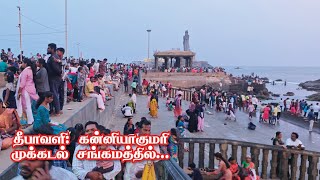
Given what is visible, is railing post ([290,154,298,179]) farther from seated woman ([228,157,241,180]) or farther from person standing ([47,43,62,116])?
person standing ([47,43,62,116])

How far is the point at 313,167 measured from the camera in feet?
32.6

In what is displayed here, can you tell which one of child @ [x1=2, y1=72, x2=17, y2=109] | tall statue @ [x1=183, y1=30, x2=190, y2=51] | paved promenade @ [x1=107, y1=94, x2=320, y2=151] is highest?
tall statue @ [x1=183, y1=30, x2=190, y2=51]

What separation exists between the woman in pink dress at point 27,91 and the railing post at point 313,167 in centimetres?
772

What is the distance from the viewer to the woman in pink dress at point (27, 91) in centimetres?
684

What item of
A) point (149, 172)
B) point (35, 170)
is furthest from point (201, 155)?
point (35, 170)

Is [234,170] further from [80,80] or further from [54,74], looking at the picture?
Result: [80,80]

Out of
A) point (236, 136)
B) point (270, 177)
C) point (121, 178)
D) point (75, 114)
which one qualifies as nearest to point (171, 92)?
point (236, 136)

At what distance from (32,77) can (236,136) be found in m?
10.0

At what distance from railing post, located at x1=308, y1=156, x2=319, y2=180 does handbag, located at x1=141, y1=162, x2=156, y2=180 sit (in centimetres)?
744

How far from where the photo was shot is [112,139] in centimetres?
412

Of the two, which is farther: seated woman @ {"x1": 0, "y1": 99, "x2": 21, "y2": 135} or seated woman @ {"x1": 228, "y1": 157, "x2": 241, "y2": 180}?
seated woman @ {"x1": 228, "y1": 157, "x2": 241, "y2": 180}

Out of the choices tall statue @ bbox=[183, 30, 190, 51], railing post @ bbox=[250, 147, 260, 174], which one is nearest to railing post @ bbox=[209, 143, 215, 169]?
railing post @ bbox=[250, 147, 260, 174]

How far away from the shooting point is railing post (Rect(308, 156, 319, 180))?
389 inches

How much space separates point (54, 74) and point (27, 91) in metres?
0.84
